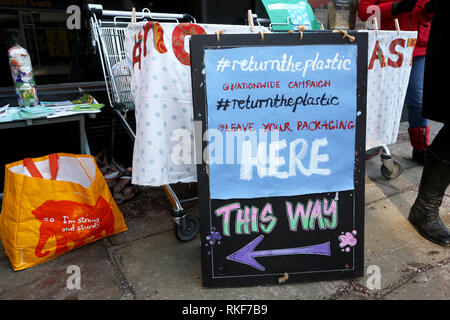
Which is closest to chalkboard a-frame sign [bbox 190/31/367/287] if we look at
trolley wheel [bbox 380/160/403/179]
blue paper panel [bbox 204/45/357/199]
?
blue paper panel [bbox 204/45/357/199]

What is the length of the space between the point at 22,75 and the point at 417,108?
142 inches

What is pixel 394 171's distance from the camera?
324cm

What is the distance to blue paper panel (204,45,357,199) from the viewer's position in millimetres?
1625

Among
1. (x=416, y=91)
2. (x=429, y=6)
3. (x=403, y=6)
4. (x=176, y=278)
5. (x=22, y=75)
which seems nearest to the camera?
(x=176, y=278)

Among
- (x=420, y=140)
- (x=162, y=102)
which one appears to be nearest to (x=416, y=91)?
(x=420, y=140)

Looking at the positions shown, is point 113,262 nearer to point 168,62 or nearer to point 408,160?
point 168,62

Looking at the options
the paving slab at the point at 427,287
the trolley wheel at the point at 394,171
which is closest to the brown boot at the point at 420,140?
the trolley wheel at the point at 394,171

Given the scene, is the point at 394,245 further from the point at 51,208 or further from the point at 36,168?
Result: the point at 36,168

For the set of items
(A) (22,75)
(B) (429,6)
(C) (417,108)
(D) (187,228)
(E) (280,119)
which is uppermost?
(B) (429,6)

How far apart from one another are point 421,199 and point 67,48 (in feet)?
11.6

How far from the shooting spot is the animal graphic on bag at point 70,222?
2025 millimetres

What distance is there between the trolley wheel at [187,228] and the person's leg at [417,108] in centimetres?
256

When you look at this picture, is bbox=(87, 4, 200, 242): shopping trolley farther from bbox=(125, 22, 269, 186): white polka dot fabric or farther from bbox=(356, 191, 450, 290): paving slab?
bbox=(356, 191, 450, 290): paving slab

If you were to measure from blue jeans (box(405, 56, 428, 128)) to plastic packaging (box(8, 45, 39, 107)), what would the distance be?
345 centimetres
